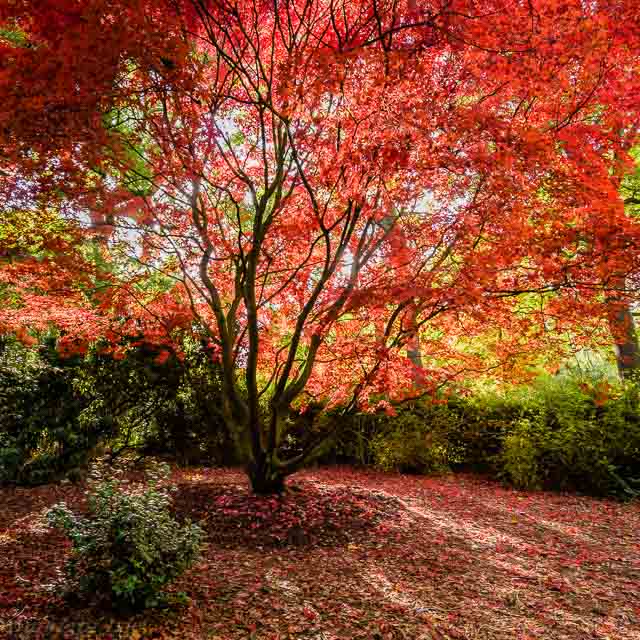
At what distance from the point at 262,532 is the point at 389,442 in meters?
3.75

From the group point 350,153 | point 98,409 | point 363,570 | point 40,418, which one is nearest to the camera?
point 363,570

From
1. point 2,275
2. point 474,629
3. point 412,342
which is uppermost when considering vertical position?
point 2,275

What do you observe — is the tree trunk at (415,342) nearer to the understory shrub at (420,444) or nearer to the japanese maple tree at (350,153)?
the japanese maple tree at (350,153)

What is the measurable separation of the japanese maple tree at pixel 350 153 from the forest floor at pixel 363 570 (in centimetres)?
81

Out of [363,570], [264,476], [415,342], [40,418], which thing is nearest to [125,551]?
[363,570]

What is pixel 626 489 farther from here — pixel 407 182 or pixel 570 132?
pixel 407 182

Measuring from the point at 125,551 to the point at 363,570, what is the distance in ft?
5.25

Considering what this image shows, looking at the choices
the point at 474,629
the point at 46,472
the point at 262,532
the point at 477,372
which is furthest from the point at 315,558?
the point at 46,472

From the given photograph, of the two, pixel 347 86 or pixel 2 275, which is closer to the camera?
pixel 347 86

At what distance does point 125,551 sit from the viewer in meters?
2.56

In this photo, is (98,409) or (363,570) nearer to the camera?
(363,570)

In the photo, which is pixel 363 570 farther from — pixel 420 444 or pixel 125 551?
pixel 420 444

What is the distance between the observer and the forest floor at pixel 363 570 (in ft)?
8.41

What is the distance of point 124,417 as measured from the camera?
269 inches
